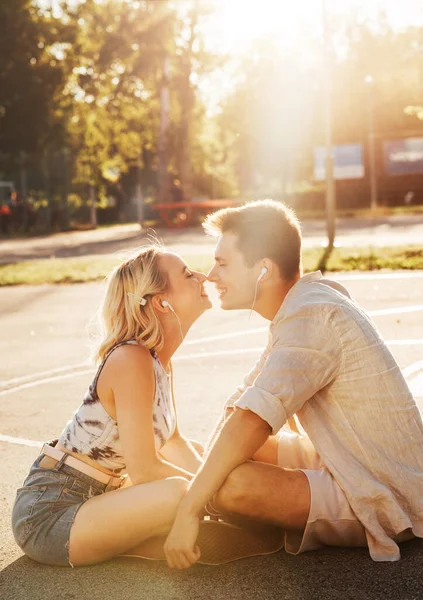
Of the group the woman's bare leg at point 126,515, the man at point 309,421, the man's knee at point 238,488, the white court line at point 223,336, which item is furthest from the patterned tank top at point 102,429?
the white court line at point 223,336

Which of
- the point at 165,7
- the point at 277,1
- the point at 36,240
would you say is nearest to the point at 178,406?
the point at 36,240

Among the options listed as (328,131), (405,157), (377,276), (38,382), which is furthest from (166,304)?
(405,157)

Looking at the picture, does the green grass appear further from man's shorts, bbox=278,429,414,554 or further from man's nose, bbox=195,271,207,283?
man's shorts, bbox=278,429,414,554

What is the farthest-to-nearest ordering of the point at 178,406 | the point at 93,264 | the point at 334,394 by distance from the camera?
the point at 93,264
the point at 178,406
the point at 334,394

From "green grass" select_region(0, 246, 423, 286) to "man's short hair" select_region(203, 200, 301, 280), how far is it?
1340cm

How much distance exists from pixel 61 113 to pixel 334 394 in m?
43.5

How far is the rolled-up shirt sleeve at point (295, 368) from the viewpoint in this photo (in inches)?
153

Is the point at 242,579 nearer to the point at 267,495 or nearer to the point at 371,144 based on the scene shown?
the point at 267,495

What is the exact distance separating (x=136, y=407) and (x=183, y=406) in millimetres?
3383

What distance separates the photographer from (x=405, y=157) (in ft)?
175

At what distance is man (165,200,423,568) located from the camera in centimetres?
393

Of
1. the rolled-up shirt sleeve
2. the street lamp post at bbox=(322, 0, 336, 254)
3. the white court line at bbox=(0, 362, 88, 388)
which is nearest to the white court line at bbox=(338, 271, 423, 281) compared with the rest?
the street lamp post at bbox=(322, 0, 336, 254)

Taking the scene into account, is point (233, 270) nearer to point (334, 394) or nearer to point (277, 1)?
point (334, 394)

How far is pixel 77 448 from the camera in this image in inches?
170
